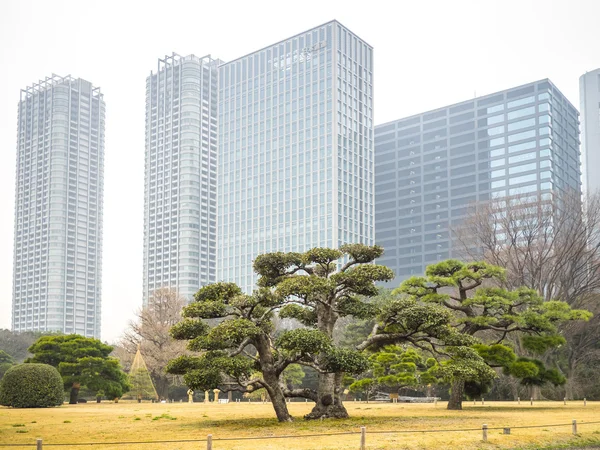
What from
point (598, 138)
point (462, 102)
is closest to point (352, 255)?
point (462, 102)

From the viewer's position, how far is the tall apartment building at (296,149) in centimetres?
12794

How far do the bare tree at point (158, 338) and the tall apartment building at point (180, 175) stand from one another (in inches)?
3675

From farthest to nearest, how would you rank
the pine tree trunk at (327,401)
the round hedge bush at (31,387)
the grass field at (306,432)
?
the round hedge bush at (31,387) < the pine tree trunk at (327,401) < the grass field at (306,432)

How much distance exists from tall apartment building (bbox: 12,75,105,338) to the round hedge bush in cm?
12644

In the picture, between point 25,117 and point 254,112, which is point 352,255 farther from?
point 25,117

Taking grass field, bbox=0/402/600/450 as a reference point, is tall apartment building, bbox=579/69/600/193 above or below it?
above

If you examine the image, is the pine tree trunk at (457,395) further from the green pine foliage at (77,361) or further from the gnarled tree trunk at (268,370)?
the green pine foliage at (77,361)

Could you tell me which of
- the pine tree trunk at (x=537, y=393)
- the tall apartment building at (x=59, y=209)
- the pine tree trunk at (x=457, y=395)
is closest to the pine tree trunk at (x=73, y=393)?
the pine tree trunk at (x=457, y=395)

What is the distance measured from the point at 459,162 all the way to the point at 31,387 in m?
121

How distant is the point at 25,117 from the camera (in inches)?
6993

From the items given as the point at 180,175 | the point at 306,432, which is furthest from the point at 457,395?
the point at 180,175

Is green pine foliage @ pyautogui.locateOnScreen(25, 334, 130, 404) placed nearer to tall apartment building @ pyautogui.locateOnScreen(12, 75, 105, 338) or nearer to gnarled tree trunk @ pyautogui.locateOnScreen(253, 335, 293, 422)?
gnarled tree trunk @ pyautogui.locateOnScreen(253, 335, 293, 422)

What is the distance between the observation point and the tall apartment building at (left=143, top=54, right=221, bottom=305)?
164 m

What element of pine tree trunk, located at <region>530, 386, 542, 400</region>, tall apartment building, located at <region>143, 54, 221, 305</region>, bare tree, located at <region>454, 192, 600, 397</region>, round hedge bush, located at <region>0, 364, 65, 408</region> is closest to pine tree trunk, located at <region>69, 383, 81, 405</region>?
round hedge bush, located at <region>0, 364, 65, 408</region>
